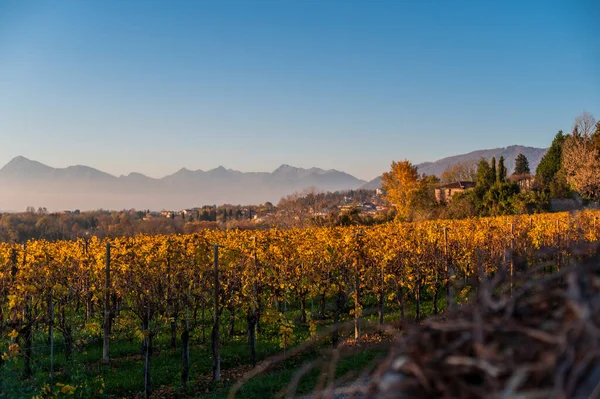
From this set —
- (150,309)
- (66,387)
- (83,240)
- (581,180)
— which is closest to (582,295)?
(66,387)

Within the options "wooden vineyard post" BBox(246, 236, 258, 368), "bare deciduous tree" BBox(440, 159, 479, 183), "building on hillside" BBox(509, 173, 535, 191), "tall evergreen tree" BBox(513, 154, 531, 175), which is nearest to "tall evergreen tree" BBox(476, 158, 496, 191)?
"building on hillside" BBox(509, 173, 535, 191)

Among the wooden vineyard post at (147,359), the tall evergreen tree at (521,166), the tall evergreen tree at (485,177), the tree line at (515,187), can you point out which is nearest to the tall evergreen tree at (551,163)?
the tree line at (515,187)

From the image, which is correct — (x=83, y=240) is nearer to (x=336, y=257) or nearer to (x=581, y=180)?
(x=336, y=257)

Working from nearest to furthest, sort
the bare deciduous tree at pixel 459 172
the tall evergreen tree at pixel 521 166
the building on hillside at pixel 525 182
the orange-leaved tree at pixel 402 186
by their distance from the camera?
1. the orange-leaved tree at pixel 402 186
2. the building on hillside at pixel 525 182
3. the tall evergreen tree at pixel 521 166
4. the bare deciduous tree at pixel 459 172

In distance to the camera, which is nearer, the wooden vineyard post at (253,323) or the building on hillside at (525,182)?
the wooden vineyard post at (253,323)

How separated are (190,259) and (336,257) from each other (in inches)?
161

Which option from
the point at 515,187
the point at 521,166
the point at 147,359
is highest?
the point at 521,166

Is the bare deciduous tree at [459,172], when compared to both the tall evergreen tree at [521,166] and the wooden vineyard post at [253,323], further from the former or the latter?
the wooden vineyard post at [253,323]

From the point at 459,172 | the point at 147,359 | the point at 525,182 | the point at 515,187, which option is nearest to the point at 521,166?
the point at 459,172

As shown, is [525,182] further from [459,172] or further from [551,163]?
[459,172]

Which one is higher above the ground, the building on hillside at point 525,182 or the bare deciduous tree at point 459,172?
the bare deciduous tree at point 459,172

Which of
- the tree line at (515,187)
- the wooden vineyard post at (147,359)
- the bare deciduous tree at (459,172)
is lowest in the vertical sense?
the wooden vineyard post at (147,359)

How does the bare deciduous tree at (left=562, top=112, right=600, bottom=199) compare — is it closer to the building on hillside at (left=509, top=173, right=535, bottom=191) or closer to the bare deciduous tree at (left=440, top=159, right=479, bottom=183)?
the building on hillside at (left=509, top=173, right=535, bottom=191)

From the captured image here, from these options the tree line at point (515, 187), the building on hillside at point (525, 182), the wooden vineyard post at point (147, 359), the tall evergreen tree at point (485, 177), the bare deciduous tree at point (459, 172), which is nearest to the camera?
Answer: the wooden vineyard post at point (147, 359)
